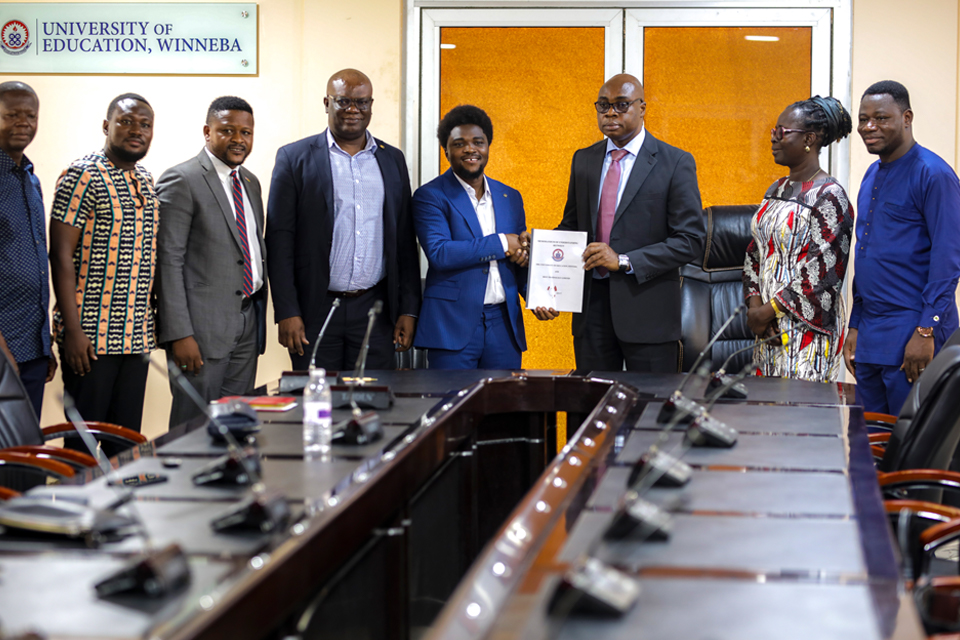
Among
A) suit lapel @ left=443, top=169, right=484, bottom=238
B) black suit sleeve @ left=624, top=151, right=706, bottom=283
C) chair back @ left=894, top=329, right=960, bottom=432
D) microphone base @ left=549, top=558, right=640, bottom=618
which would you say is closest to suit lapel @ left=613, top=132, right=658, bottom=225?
black suit sleeve @ left=624, top=151, right=706, bottom=283

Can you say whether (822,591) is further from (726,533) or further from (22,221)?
(22,221)

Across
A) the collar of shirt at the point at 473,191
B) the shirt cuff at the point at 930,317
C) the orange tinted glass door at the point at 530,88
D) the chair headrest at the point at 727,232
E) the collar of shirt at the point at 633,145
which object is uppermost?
the orange tinted glass door at the point at 530,88

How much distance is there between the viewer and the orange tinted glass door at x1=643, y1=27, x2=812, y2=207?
4.73m

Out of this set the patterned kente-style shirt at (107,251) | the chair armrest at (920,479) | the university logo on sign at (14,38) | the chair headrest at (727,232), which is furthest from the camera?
the university logo on sign at (14,38)

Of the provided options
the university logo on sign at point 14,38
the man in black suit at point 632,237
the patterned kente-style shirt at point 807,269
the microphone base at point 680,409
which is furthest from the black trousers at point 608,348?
the university logo on sign at point 14,38

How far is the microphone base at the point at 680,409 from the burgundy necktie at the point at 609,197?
1.51 meters

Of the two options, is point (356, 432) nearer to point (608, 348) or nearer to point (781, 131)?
point (608, 348)

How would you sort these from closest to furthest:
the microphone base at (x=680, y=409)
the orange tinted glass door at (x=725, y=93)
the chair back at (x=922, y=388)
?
the microphone base at (x=680, y=409) → the chair back at (x=922, y=388) → the orange tinted glass door at (x=725, y=93)

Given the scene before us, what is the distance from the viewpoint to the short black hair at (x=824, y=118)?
3.32 m

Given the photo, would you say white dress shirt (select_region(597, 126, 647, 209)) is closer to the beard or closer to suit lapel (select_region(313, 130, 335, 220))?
suit lapel (select_region(313, 130, 335, 220))

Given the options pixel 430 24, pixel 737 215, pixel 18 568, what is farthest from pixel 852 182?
pixel 18 568

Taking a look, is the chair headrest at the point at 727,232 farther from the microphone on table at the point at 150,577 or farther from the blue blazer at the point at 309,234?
the microphone on table at the point at 150,577

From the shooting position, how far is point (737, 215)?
4.54 metres

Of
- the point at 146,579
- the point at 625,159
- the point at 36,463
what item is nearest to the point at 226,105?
the point at 625,159
